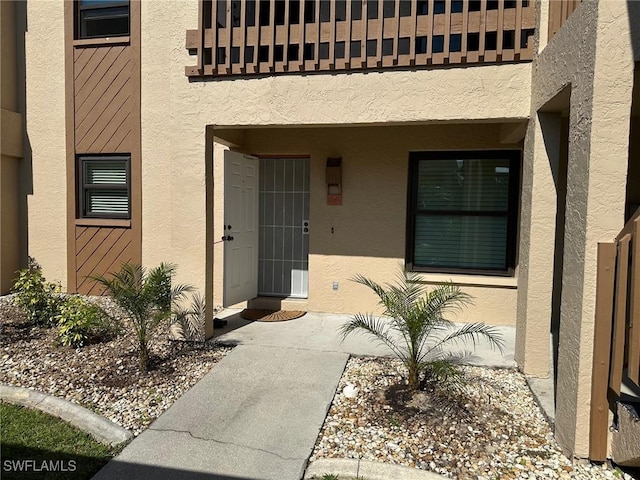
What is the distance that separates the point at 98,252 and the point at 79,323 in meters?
2.98

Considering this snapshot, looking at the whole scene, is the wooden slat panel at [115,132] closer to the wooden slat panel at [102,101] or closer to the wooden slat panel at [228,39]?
the wooden slat panel at [102,101]

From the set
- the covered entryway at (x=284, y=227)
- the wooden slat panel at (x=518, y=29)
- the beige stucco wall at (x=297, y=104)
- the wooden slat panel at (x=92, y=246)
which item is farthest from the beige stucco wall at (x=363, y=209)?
the wooden slat panel at (x=92, y=246)

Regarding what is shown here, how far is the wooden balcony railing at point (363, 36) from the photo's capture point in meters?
4.32

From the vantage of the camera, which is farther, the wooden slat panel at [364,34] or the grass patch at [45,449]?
the wooden slat panel at [364,34]

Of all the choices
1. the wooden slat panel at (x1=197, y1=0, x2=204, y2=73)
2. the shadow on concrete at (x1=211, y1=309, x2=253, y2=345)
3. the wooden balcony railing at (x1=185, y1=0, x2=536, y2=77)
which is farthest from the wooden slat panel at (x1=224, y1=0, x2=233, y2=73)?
the shadow on concrete at (x1=211, y1=309, x2=253, y2=345)

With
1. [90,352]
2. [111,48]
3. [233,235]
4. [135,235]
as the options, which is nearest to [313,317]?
[233,235]

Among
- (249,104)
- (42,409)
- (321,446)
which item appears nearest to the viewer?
(321,446)

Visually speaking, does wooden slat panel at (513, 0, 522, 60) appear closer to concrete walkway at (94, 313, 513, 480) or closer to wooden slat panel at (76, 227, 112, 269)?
concrete walkway at (94, 313, 513, 480)

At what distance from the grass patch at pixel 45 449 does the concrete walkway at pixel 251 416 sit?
0.66 ft

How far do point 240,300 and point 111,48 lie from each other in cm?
485

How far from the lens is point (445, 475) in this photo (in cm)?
Answer: 276

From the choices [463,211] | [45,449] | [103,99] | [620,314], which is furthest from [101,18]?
[620,314]

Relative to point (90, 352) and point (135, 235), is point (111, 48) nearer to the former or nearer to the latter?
point (135, 235)

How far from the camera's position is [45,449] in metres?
3.02
